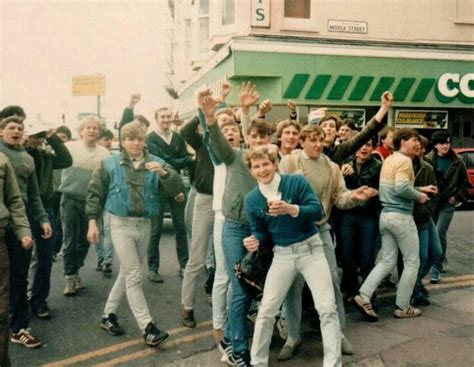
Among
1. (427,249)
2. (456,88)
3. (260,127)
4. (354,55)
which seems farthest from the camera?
(456,88)

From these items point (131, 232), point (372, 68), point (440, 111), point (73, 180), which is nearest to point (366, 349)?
point (131, 232)

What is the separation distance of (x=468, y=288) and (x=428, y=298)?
2.34 feet

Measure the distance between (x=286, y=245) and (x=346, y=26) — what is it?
1291 centimetres

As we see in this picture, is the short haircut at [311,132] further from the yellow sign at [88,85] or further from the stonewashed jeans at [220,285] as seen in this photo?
the yellow sign at [88,85]

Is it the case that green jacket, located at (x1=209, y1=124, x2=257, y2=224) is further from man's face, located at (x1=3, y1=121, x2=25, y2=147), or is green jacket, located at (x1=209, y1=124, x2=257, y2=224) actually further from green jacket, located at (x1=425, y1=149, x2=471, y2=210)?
green jacket, located at (x1=425, y1=149, x2=471, y2=210)

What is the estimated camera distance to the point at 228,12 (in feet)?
53.6

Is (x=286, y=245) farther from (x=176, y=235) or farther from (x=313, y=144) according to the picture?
(x=176, y=235)

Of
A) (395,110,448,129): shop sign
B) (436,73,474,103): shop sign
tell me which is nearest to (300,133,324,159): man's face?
(395,110,448,129): shop sign

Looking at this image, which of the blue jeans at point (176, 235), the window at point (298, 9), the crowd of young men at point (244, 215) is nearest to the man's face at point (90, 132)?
the crowd of young men at point (244, 215)

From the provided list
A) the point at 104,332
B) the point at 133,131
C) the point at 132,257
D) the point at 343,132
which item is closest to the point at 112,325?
the point at 104,332

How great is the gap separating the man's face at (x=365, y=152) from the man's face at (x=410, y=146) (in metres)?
0.37

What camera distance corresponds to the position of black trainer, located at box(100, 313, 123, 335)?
519 cm

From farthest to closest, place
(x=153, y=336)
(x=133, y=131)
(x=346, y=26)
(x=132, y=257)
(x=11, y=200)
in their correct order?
(x=346, y=26)
(x=133, y=131)
(x=132, y=257)
(x=153, y=336)
(x=11, y=200)

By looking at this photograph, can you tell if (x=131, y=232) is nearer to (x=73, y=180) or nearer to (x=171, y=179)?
(x=171, y=179)
